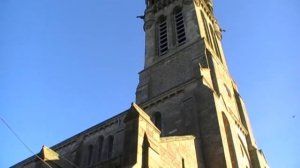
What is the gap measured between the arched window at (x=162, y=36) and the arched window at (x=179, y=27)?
1128mm

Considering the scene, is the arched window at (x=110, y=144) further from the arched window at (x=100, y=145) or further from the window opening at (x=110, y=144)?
the arched window at (x=100, y=145)

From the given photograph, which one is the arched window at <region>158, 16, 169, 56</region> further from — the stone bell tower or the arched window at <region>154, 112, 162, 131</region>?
the arched window at <region>154, 112, 162, 131</region>

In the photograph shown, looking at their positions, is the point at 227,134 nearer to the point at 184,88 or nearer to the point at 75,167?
the point at 184,88

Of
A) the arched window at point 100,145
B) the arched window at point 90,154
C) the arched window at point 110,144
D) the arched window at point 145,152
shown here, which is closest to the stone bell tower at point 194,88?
the arched window at point 110,144

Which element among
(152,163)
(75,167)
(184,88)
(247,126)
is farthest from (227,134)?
(75,167)

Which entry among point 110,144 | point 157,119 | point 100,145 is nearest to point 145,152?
point 157,119

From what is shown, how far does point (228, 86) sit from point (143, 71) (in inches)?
270

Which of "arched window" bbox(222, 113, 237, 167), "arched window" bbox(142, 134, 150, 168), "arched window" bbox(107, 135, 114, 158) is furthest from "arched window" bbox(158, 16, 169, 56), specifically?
"arched window" bbox(142, 134, 150, 168)

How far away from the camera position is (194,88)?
24938mm

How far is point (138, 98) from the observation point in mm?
28641

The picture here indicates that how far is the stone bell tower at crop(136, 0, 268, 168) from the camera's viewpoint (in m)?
21.8

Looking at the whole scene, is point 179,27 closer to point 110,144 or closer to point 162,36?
point 162,36

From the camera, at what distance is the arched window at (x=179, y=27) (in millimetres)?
32797

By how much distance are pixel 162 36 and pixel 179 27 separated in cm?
175
